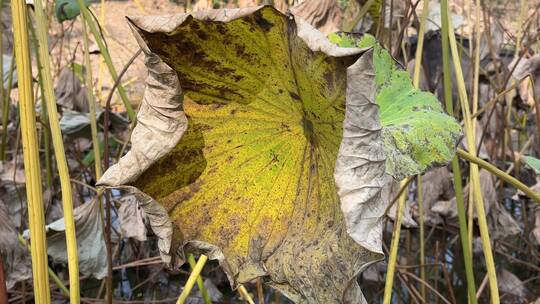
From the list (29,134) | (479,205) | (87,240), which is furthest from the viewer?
(87,240)

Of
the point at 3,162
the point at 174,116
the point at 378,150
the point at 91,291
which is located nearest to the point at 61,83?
the point at 3,162

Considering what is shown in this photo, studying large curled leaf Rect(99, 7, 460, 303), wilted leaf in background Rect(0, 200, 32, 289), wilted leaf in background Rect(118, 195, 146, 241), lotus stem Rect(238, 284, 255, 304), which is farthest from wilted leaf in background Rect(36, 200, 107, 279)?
large curled leaf Rect(99, 7, 460, 303)

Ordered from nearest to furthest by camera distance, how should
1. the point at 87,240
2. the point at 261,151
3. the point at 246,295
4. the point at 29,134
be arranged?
1. the point at 29,134
2. the point at 261,151
3. the point at 246,295
4. the point at 87,240

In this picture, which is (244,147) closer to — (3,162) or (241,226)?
(241,226)

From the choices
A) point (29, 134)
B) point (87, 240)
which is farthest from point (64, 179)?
point (87, 240)

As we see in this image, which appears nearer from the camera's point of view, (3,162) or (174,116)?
(174,116)

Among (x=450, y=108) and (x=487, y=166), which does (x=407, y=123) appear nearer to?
(x=487, y=166)
